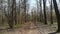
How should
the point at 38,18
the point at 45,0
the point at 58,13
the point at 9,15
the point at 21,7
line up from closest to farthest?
the point at 58,13 → the point at 9,15 → the point at 45,0 → the point at 21,7 → the point at 38,18

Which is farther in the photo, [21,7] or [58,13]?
[21,7]

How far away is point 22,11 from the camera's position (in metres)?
23.7

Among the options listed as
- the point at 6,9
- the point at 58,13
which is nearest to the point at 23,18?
the point at 6,9

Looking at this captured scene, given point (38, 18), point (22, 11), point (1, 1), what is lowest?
point (38, 18)

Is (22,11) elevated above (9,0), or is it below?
below

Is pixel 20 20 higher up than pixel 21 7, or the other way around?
pixel 21 7

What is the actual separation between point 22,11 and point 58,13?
14861 mm

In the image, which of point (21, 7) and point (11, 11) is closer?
point (11, 11)

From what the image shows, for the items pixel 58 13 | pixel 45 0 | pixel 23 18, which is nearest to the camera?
pixel 58 13

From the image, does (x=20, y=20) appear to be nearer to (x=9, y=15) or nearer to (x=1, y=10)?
(x=1, y=10)

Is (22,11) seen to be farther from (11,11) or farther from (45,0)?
(11,11)

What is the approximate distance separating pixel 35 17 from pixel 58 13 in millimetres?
20644

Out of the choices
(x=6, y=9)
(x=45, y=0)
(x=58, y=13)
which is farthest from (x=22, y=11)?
(x=58, y=13)

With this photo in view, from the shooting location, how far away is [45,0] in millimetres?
20688
